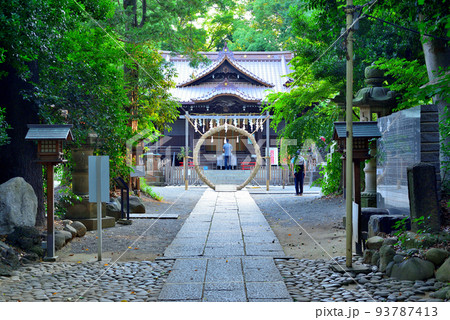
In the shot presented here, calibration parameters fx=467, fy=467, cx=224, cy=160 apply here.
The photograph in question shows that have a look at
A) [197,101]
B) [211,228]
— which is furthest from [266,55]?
[211,228]

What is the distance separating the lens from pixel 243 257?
6.82 metres

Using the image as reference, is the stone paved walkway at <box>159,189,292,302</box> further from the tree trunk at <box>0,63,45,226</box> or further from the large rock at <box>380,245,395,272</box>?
the tree trunk at <box>0,63,45,226</box>

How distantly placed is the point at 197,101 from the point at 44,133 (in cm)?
1918

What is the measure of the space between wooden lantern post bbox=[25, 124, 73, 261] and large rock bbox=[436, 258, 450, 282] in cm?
514

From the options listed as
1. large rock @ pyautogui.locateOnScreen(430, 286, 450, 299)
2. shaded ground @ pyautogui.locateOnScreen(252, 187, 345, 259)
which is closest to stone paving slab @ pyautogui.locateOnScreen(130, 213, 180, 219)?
shaded ground @ pyautogui.locateOnScreen(252, 187, 345, 259)

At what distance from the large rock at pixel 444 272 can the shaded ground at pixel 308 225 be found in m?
1.97

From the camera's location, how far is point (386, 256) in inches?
231

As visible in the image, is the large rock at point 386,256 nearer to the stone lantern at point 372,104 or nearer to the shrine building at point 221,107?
the stone lantern at point 372,104

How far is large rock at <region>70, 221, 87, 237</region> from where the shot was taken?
29.3 ft

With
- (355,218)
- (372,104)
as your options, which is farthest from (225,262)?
(372,104)

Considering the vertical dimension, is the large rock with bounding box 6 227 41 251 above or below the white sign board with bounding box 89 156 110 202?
below

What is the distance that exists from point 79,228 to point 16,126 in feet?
7.46

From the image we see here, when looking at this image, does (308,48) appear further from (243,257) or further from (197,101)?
(197,101)

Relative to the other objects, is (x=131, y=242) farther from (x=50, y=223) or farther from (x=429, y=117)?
(x=429, y=117)
